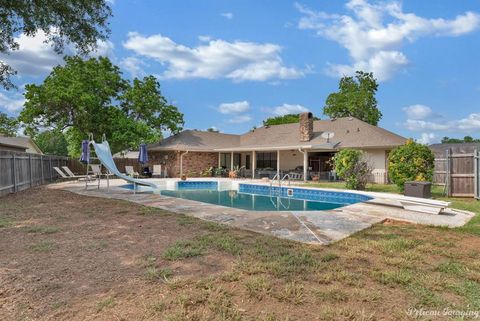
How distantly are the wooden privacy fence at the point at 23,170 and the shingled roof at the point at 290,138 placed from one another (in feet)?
26.3

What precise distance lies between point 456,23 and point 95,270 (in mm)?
16303

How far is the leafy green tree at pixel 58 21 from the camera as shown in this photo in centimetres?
879

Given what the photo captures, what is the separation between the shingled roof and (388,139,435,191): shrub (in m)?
5.91

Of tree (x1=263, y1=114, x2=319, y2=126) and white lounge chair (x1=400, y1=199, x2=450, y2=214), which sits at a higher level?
tree (x1=263, y1=114, x2=319, y2=126)

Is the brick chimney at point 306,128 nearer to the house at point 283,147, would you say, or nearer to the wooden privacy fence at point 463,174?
the house at point 283,147

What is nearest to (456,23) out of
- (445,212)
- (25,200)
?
(445,212)

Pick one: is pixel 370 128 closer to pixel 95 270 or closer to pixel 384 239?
pixel 384 239

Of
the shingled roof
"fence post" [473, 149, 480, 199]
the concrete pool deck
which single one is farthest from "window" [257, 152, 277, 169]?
the concrete pool deck

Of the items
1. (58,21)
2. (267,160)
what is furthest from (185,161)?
(58,21)

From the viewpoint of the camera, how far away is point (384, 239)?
514 centimetres

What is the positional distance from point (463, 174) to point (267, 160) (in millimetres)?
15800

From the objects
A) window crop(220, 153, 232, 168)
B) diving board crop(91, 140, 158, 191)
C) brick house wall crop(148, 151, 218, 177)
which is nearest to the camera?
diving board crop(91, 140, 158, 191)

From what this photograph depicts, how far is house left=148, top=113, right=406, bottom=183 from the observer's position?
1888 cm

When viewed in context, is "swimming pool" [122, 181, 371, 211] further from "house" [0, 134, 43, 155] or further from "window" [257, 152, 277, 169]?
"house" [0, 134, 43, 155]
